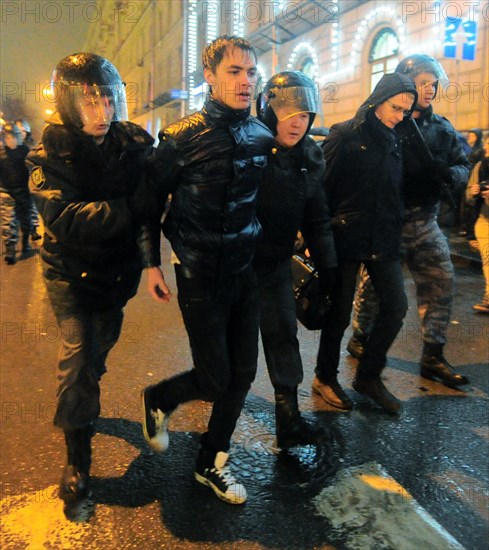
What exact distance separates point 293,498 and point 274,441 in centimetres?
56

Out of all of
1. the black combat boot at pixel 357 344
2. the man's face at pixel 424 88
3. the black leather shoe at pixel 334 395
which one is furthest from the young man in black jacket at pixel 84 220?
the black combat boot at pixel 357 344

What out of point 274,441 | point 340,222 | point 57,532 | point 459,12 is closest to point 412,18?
point 459,12

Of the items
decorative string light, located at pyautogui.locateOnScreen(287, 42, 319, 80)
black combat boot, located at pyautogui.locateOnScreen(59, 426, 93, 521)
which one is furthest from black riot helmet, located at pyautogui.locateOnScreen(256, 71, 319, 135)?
decorative string light, located at pyautogui.locateOnScreen(287, 42, 319, 80)

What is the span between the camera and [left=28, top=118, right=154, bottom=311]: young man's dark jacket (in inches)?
90.0

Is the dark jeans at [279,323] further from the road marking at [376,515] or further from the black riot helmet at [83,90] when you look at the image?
the black riot helmet at [83,90]

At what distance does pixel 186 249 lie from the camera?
7.80 ft

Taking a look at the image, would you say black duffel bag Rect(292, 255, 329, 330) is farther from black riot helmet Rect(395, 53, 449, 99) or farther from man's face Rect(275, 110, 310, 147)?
black riot helmet Rect(395, 53, 449, 99)

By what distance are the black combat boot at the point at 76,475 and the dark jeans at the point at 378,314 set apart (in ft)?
5.35

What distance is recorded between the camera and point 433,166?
3666 mm

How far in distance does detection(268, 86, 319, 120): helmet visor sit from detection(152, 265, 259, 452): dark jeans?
0.78m

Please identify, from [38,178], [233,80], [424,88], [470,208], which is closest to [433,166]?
[424,88]

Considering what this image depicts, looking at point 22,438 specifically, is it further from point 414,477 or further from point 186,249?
point 414,477

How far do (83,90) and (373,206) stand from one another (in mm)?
1783

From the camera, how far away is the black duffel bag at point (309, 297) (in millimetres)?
3248
